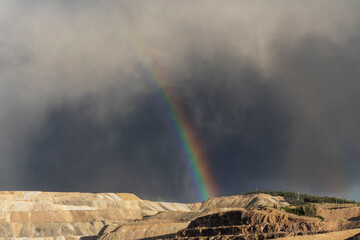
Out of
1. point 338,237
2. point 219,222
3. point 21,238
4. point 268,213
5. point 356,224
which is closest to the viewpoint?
point 338,237

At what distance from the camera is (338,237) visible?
88.1 metres

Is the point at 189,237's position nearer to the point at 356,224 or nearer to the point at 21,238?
the point at 356,224

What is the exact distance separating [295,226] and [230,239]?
12793 millimetres

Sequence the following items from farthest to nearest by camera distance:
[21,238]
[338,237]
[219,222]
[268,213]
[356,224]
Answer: [21,238] < [219,222] < [268,213] < [356,224] < [338,237]

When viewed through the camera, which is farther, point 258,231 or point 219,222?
point 219,222

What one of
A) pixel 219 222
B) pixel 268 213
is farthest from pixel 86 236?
pixel 268 213

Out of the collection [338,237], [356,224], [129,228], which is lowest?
[338,237]

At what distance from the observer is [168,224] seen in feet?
541

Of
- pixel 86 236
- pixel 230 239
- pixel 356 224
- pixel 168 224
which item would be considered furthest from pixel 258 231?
pixel 86 236

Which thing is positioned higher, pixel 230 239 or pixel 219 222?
pixel 219 222

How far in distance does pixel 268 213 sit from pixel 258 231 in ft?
35.0

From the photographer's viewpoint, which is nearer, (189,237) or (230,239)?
(230,239)

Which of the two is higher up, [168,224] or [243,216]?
[168,224]

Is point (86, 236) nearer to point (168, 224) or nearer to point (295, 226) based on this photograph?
point (168, 224)
